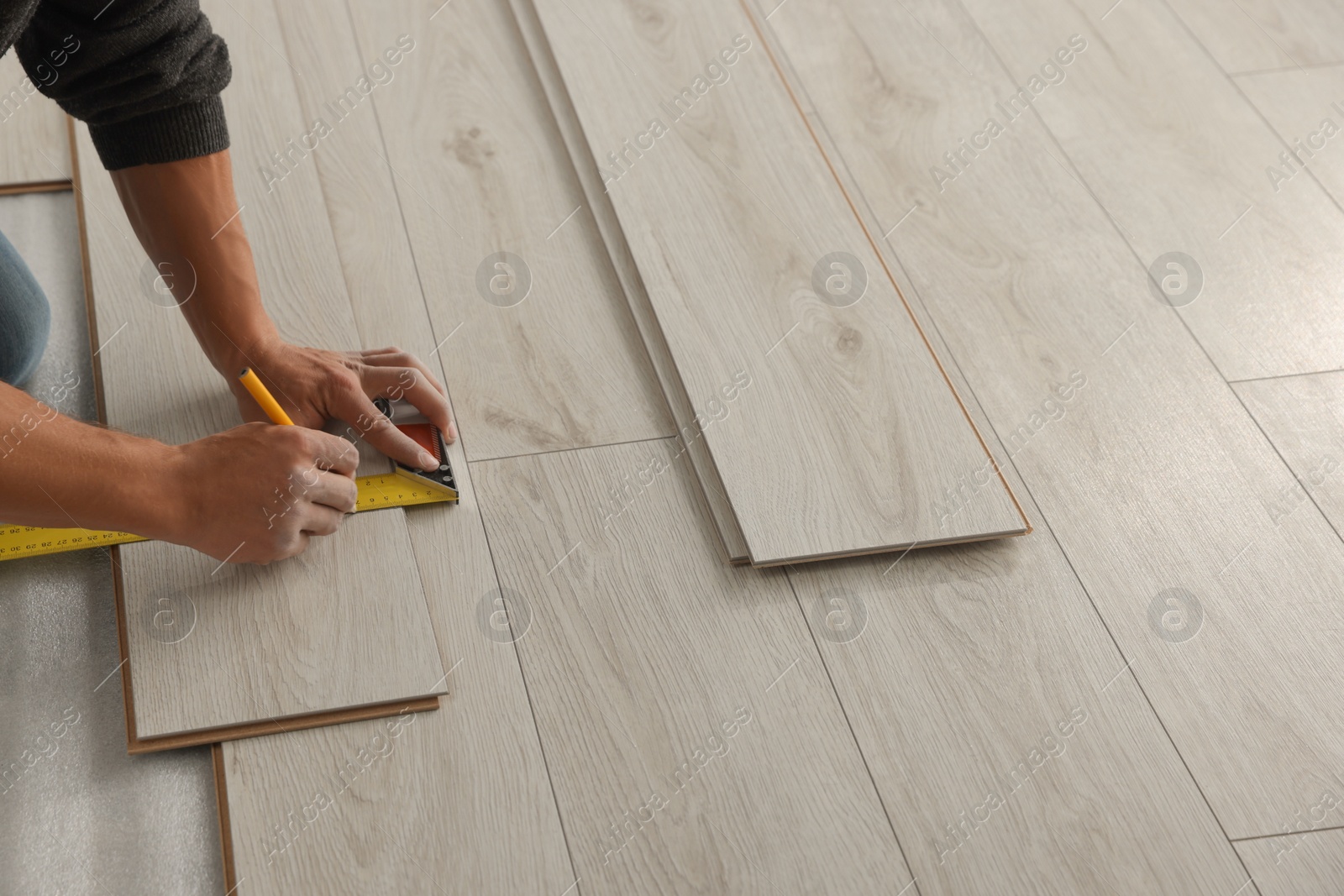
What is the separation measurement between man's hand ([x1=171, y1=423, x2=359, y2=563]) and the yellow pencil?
5 centimetres

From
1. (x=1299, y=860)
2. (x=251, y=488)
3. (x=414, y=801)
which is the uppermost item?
(x=251, y=488)

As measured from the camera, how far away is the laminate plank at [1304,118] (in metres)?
2.27

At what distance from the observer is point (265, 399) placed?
1.37 metres

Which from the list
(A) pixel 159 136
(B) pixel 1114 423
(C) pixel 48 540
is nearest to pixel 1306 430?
(B) pixel 1114 423

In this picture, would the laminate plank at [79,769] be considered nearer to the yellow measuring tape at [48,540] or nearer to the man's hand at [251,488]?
the yellow measuring tape at [48,540]

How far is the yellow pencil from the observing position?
1341mm

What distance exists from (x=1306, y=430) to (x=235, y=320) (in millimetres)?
1658

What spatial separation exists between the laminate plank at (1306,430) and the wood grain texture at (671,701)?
0.86 metres

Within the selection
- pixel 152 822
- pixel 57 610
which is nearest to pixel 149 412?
pixel 57 610

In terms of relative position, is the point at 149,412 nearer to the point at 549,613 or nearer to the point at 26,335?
the point at 26,335

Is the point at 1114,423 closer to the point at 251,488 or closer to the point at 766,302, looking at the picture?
the point at 766,302

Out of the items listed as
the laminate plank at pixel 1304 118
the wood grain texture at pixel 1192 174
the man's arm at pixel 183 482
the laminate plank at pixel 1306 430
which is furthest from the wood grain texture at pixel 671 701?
the laminate plank at pixel 1304 118

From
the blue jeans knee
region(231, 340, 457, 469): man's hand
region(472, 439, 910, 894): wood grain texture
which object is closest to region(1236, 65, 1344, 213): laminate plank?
region(472, 439, 910, 894): wood grain texture

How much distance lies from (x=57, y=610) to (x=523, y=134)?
1.18m
